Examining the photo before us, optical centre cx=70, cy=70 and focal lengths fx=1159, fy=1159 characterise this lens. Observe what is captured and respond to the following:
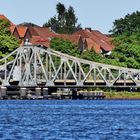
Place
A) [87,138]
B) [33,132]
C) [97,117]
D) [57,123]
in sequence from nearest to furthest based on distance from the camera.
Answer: [87,138] → [33,132] → [57,123] → [97,117]

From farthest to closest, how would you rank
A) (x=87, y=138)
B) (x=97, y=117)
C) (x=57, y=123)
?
(x=97, y=117), (x=57, y=123), (x=87, y=138)

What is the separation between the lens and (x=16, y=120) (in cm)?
11175

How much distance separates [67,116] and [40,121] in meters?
14.8

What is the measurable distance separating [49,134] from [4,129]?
6568 mm

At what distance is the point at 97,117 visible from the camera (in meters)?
123

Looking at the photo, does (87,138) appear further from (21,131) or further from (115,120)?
(115,120)

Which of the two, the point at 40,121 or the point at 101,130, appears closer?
the point at 101,130

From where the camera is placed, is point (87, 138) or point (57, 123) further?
point (57, 123)

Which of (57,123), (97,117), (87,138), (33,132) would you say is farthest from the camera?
(97,117)

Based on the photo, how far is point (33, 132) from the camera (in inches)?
3595

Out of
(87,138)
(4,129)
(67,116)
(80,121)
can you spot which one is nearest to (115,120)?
(80,121)

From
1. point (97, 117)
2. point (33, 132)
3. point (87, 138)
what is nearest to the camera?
point (87, 138)

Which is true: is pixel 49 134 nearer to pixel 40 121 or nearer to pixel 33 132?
pixel 33 132

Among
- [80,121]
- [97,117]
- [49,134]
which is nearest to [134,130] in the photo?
[49,134]
